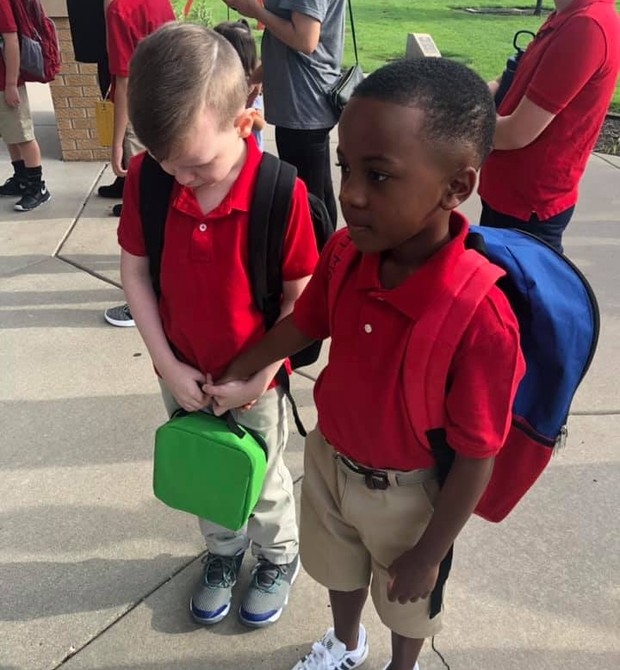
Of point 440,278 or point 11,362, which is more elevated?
point 440,278

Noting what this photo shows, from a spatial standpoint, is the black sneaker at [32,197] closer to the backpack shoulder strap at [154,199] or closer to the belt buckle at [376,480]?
the backpack shoulder strap at [154,199]

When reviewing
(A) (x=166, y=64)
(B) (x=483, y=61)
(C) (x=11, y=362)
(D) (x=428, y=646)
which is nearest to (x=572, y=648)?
(D) (x=428, y=646)

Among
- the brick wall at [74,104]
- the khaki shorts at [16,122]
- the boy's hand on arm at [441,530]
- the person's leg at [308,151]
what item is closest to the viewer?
the boy's hand on arm at [441,530]

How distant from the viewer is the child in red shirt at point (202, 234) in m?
1.45

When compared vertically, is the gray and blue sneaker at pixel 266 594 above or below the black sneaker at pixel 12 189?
above

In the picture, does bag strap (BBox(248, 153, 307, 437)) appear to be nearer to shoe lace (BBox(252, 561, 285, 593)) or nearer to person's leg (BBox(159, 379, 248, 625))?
person's leg (BBox(159, 379, 248, 625))

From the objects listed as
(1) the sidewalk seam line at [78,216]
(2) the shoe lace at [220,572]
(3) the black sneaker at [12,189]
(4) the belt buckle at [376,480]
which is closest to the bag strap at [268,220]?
(4) the belt buckle at [376,480]

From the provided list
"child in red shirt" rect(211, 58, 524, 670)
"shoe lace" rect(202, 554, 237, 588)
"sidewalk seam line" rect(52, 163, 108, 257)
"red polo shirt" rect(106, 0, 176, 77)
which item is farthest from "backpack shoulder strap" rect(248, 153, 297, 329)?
"sidewalk seam line" rect(52, 163, 108, 257)

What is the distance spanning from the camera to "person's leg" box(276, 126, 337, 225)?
3.30 metres

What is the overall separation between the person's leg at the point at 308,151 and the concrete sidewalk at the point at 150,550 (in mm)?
983

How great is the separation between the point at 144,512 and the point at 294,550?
63cm

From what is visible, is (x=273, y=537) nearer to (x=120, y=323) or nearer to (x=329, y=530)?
(x=329, y=530)

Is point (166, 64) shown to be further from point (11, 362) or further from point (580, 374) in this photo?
point (11, 362)

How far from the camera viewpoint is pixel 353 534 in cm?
164
